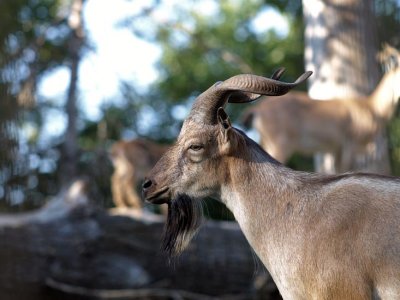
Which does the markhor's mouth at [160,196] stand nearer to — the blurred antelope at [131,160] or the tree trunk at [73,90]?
the tree trunk at [73,90]

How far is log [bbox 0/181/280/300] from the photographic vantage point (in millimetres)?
9508

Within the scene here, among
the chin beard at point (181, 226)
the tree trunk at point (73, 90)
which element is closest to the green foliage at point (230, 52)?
the tree trunk at point (73, 90)

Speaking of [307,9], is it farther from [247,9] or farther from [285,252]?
[247,9]

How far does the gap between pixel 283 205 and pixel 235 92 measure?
78 centimetres

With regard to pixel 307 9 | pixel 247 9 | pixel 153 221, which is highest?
pixel 247 9

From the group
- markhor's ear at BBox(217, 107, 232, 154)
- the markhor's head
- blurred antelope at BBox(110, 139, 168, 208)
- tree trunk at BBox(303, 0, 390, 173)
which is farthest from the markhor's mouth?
blurred antelope at BBox(110, 139, 168, 208)

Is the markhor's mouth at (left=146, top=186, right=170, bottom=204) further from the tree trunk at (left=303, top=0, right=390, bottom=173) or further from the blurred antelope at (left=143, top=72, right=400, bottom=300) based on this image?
the tree trunk at (left=303, top=0, right=390, bottom=173)

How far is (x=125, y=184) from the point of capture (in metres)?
15.4

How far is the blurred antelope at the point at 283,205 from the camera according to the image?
4.52 metres

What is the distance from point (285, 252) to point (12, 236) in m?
5.30

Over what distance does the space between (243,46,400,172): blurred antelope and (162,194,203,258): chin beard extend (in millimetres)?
6541

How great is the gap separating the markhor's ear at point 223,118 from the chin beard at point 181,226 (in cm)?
59

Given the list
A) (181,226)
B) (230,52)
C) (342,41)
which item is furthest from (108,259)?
(230,52)

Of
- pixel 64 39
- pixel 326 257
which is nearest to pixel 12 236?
pixel 326 257
